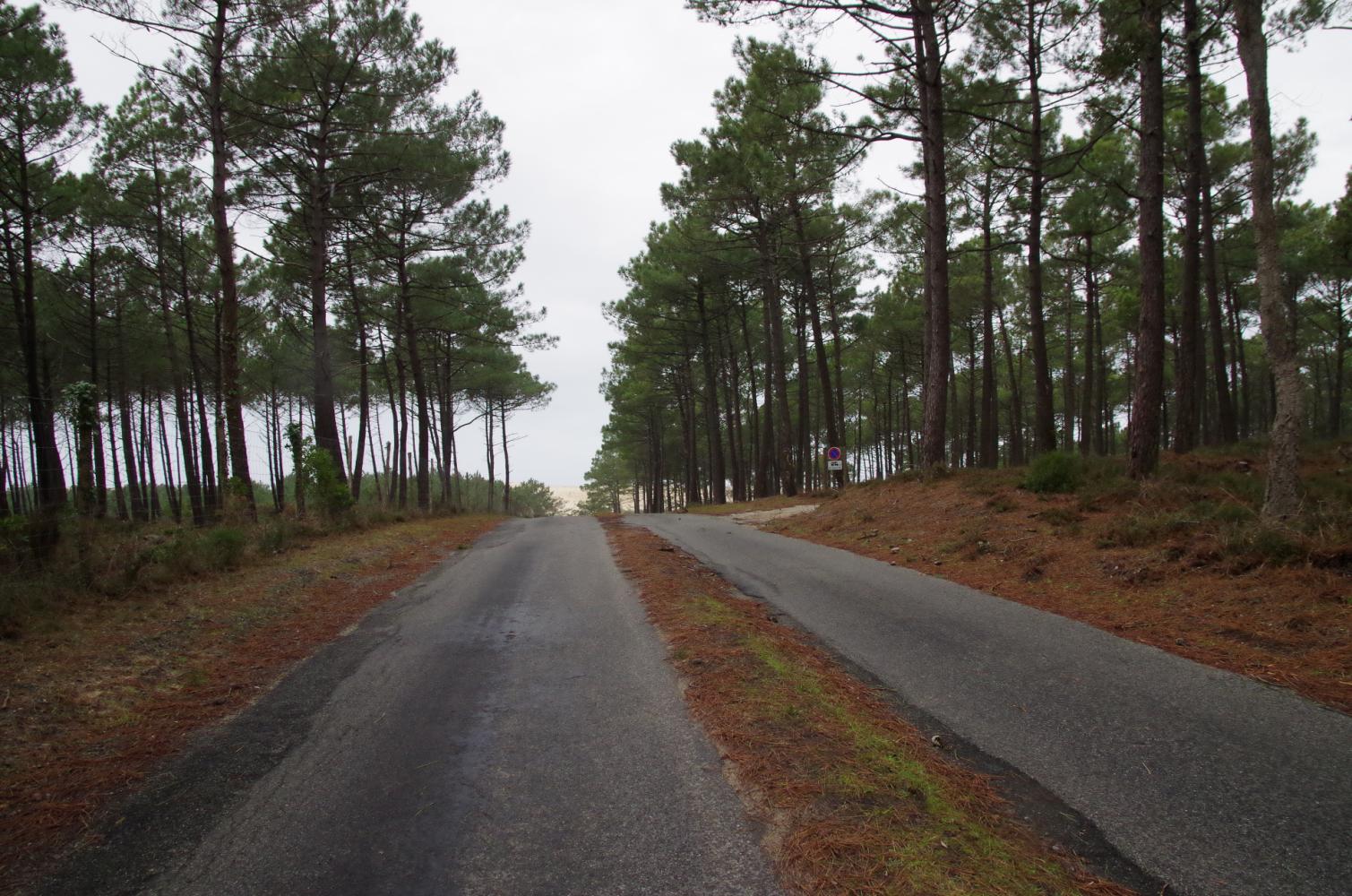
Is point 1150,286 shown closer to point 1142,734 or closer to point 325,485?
point 1142,734

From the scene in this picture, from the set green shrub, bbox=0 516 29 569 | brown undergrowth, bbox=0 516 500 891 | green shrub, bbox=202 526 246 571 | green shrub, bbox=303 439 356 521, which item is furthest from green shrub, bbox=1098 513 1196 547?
green shrub, bbox=303 439 356 521

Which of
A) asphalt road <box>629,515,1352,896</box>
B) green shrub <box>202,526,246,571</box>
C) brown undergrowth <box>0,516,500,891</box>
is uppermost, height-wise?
green shrub <box>202,526,246,571</box>

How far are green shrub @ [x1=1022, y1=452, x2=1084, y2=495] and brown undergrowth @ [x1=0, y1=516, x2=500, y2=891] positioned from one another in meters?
9.31

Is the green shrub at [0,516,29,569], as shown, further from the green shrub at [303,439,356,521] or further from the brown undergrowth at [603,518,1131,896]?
the brown undergrowth at [603,518,1131,896]

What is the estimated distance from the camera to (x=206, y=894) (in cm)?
217

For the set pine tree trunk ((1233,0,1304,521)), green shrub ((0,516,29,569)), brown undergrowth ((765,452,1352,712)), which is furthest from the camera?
pine tree trunk ((1233,0,1304,521))

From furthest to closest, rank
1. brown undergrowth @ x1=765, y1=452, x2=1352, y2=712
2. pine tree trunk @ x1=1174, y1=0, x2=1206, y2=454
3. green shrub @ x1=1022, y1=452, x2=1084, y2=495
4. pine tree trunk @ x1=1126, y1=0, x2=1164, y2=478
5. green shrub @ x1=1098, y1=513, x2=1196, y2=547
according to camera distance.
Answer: pine tree trunk @ x1=1174, y1=0, x2=1206, y2=454, green shrub @ x1=1022, y1=452, x2=1084, y2=495, pine tree trunk @ x1=1126, y1=0, x2=1164, y2=478, green shrub @ x1=1098, y1=513, x2=1196, y2=547, brown undergrowth @ x1=765, y1=452, x2=1352, y2=712

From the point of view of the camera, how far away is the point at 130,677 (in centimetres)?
439

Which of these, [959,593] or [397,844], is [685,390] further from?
[397,844]

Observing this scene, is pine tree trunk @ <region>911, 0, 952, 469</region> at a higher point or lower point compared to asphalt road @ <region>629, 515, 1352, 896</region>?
higher

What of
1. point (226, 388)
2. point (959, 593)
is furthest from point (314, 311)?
point (959, 593)

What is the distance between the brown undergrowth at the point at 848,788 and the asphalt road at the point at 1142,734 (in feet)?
1.10

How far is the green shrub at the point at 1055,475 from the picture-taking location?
391 inches

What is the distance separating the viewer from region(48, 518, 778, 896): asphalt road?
224 cm
